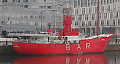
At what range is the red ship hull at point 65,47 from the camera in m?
58.7

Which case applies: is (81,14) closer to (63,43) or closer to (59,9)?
(59,9)

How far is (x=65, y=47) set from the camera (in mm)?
61438

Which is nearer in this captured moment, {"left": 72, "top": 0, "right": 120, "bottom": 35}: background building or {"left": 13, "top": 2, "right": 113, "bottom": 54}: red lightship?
{"left": 13, "top": 2, "right": 113, "bottom": 54}: red lightship

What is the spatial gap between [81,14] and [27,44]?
71.0 metres

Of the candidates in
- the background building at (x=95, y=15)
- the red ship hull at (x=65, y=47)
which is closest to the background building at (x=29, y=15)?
the red ship hull at (x=65, y=47)

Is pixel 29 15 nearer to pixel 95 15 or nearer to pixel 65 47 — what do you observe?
pixel 65 47

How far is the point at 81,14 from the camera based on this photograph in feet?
415

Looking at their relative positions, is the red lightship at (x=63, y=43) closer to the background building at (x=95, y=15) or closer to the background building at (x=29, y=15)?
the background building at (x=29, y=15)

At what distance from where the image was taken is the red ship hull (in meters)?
58.7

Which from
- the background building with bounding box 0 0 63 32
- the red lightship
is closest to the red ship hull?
the red lightship

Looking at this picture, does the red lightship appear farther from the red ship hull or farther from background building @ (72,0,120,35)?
background building @ (72,0,120,35)

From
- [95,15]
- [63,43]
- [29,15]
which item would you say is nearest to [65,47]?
[63,43]

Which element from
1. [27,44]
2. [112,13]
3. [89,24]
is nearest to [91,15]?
[89,24]

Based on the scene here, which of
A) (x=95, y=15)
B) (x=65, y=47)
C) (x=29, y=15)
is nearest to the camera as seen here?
(x=65, y=47)
